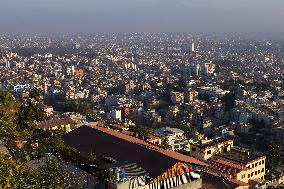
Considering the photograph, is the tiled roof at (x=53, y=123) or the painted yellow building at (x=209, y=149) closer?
the painted yellow building at (x=209, y=149)

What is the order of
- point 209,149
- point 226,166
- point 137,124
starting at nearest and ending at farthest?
1. point 226,166
2. point 209,149
3. point 137,124

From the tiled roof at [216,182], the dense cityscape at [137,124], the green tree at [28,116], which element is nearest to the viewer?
the dense cityscape at [137,124]

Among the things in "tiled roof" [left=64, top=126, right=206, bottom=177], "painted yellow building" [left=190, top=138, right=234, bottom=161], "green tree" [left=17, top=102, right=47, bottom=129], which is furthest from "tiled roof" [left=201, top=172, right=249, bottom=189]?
A: "green tree" [left=17, top=102, right=47, bottom=129]

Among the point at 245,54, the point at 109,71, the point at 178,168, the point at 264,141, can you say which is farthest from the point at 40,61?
the point at 178,168

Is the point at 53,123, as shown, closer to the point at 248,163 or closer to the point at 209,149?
the point at 209,149

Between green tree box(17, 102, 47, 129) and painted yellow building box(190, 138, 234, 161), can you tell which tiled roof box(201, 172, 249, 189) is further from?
green tree box(17, 102, 47, 129)

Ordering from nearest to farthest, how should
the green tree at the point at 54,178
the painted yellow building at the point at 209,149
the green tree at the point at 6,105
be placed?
the green tree at the point at 54,178 < the green tree at the point at 6,105 < the painted yellow building at the point at 209,149

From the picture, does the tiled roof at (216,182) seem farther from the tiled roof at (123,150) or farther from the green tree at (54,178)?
the green tree at (54,178)

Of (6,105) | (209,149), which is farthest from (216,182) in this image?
(6,105)

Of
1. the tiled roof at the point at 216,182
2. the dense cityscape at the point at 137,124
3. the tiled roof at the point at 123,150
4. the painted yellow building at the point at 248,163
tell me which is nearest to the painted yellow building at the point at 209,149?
the dense cityscape at the point at 137,124
